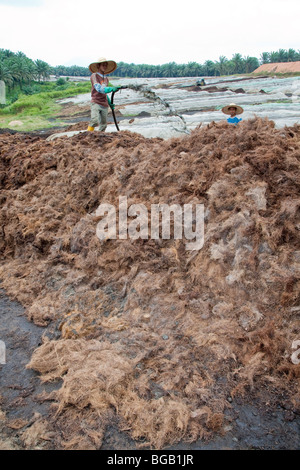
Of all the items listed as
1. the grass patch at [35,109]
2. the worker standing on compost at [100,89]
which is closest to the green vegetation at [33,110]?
the grass patch at [35,109]

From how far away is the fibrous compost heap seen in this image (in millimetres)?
2338

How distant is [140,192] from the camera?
4070mm

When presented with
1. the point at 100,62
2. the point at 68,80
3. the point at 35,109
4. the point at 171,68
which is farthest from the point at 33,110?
the point at 171,68

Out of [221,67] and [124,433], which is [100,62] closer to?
[124,433]

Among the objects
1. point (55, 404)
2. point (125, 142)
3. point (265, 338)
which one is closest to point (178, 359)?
point (265, 338)

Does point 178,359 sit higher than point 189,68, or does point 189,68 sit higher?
point 189,68

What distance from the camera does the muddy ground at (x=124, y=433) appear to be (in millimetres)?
2055

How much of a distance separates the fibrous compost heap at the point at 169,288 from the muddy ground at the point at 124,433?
0.06 metres

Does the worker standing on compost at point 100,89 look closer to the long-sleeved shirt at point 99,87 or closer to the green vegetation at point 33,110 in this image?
the long-sleeved shirt at point 99,87

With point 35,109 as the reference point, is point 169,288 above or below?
below

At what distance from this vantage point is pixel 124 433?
2146 millimetres

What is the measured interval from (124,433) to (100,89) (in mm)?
5688

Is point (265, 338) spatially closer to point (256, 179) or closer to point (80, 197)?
point (256, 179)

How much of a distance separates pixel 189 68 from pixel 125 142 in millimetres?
38868
